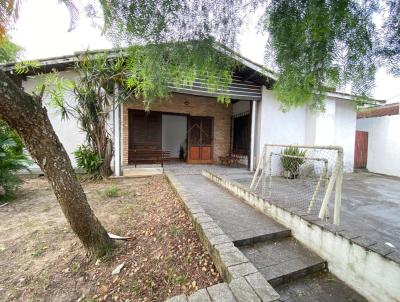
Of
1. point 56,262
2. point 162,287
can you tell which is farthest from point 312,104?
point 56,262

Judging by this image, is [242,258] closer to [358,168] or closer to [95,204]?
[95,204]

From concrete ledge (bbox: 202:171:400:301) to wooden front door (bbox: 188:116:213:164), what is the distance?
256 inches

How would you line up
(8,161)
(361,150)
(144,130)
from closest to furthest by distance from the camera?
1. (8,161)
2. (144,130)
3. (361,150)

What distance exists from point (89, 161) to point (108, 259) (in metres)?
4.37

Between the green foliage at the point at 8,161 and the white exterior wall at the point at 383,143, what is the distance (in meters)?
13.0

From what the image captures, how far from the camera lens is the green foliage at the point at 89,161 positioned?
6.02 metres

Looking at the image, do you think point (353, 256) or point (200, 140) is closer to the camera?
point (353, 256)

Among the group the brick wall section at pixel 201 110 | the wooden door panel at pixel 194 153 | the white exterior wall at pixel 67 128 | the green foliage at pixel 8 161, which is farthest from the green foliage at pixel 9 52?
the wooden door panel at pixel 194 153

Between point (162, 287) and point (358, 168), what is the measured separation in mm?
11557

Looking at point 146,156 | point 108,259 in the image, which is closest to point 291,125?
point 146,156

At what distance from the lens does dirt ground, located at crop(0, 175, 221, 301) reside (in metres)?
1.92

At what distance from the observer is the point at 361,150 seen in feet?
33.2

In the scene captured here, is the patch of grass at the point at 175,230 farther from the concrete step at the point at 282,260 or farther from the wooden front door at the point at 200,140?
the wooden front door at the point at 200,140

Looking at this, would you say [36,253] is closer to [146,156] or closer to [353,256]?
A: [353,256]
